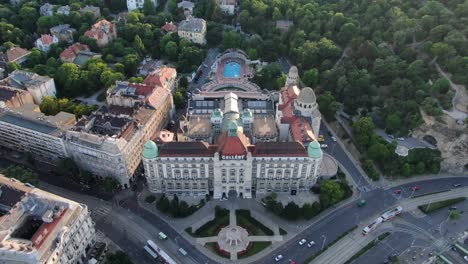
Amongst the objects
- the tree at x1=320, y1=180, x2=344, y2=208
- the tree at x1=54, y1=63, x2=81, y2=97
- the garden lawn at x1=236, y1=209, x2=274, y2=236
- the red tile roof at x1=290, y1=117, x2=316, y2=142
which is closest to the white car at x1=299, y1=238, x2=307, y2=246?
the garden lawn at x1=236, y1=209, x2=274, y2=236

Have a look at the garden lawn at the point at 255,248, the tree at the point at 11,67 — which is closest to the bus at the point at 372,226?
the garden lawn at the point at 255,248

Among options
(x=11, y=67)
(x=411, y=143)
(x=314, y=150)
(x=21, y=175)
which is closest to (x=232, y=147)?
(x=314, y=150)

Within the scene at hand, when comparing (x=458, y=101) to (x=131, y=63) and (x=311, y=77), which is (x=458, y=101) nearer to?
(x=311, y=77)

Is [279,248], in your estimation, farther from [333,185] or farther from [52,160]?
[52,160]

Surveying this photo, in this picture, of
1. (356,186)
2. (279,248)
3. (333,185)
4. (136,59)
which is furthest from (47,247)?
(136,59)

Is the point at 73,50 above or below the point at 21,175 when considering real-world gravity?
above

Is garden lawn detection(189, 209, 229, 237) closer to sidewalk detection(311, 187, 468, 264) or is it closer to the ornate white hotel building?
the ornate white hotel building
